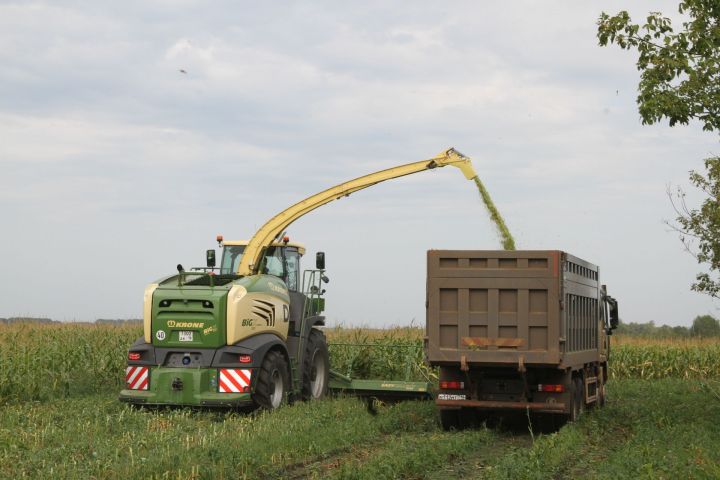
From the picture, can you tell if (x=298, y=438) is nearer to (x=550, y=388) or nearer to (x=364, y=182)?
(x=550, y=388)

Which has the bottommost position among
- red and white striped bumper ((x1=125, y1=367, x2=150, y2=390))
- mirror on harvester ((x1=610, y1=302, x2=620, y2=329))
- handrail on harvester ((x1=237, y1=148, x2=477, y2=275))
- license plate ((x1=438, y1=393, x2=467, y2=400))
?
license plate ((x1=438, y1=393, x2=467, y2=400))

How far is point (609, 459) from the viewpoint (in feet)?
37.7

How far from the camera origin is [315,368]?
728 inches

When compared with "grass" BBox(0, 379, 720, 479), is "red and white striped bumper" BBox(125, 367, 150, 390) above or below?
above

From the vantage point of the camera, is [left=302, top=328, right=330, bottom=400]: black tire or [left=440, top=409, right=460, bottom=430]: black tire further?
[left=302, top=328, right=330, bottom=400]: black tire

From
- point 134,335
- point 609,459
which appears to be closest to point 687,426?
point 609,459

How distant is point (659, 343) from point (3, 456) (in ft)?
77.1

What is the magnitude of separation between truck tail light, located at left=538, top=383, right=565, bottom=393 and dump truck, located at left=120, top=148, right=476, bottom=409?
4.23m

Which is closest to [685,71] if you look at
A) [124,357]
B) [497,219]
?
[497,219]

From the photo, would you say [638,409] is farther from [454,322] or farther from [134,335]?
[134,335]

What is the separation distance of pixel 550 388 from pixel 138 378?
6984mm

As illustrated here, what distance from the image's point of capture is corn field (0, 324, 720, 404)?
18.1m

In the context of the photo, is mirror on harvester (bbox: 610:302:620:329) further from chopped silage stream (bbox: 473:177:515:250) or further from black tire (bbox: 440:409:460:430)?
black tire (bbox: 440:409:460:430)

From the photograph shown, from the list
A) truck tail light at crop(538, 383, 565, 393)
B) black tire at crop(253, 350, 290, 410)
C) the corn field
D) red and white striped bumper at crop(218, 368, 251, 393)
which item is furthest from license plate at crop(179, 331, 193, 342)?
truck tail light at crop(538, 383, 565, 393)
